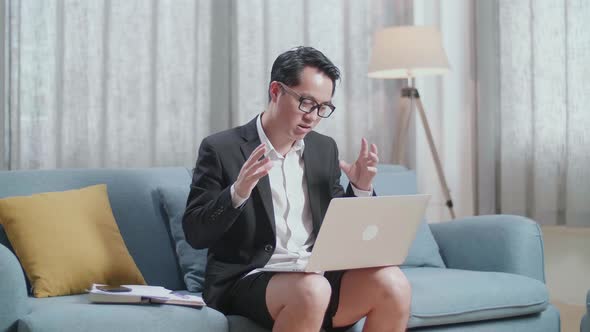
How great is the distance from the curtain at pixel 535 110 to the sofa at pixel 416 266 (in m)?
1.01

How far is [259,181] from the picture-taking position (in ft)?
7.72

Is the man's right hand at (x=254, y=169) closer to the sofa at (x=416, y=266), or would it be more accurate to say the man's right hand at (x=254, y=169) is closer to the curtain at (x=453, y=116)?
the sofa at (x=416, y=266)

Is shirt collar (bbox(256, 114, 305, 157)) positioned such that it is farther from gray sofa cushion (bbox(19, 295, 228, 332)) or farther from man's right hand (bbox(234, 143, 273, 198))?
gray sofa cushion (bbox(19, 295, 228, 332))

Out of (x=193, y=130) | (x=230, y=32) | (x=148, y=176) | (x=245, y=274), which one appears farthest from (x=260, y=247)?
(x=230, y=32)

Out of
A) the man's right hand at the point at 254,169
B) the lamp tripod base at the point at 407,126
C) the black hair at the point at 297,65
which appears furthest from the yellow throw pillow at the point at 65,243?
the lamp tripod base at the point at 407,126

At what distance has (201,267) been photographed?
8.73 ft

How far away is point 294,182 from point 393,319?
491mm

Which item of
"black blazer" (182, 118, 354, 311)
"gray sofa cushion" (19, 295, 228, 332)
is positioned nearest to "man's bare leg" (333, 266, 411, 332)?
"black blazer" (182, 118, 354, 311)

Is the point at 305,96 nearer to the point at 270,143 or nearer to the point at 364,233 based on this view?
the point at 270,143

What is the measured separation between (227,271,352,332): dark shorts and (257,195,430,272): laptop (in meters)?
0.04

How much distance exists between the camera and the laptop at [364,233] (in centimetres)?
204

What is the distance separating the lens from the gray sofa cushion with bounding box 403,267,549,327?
8.08 ft

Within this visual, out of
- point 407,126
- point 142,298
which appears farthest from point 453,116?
point 142,298

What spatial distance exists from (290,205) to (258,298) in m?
0.32
